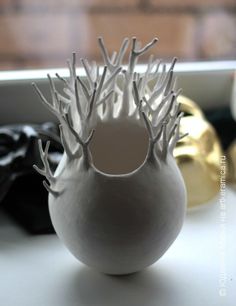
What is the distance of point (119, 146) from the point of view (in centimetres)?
48

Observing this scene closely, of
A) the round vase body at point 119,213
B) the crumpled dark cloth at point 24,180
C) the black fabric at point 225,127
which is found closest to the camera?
the round vase body at point 119,213

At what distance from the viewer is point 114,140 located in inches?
18.6

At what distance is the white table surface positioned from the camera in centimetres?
42

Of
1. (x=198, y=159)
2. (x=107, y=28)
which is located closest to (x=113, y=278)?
(x=198, y=159)

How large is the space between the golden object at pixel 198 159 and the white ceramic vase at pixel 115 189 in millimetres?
139

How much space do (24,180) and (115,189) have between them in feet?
0.62

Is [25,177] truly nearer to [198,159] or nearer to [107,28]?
[198,159]

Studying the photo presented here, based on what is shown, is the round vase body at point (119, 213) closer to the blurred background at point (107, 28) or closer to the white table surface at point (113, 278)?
the white table surface at point (113, 278)

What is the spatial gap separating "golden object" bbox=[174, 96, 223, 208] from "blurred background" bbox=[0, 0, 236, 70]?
0.22 meters

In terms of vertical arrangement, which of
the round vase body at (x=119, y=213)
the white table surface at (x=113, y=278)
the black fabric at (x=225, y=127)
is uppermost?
the round vase body at (x=119, y=213)

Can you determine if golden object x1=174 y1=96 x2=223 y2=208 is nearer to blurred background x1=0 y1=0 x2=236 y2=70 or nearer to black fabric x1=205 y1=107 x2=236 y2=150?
black fabric x1=205 y1=107 x2=236 y2=150

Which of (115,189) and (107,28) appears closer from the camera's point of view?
(115,189)

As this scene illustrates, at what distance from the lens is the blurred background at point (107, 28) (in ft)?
2.55

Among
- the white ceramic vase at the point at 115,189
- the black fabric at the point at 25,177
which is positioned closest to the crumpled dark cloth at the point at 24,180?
the black fabric at the point at 25,177
